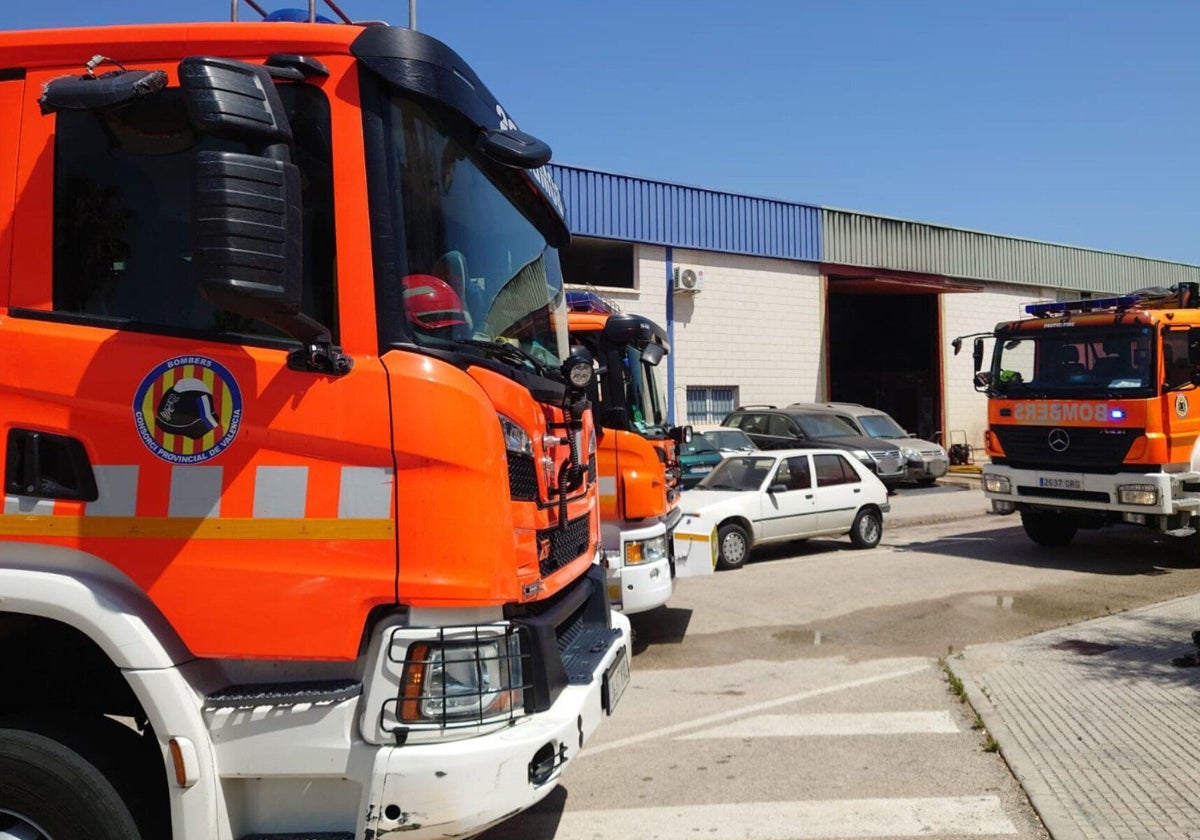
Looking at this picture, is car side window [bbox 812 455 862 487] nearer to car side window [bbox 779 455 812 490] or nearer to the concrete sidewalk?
car side window [bbox 779 455 812 490]

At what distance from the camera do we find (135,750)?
313cm

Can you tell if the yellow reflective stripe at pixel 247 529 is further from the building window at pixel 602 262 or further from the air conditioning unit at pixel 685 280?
the air conditioning unit at pixel 685 280

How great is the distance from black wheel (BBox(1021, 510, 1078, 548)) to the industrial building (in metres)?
11.5

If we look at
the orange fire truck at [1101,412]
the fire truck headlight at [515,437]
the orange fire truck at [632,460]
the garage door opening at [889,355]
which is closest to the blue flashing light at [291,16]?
the fire truck headlight at [515,437]

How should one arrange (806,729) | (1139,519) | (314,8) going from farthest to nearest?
(1139,519), (806,729), (314,8)

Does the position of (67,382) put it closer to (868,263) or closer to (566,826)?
(566,826)

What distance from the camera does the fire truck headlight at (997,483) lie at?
41.8 ft

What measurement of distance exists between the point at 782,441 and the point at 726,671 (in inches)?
560

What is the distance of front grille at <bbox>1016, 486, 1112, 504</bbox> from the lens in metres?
11.6

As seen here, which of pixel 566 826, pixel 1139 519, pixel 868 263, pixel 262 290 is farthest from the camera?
pixel 868 263

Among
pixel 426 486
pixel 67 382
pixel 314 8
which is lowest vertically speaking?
pixel 426 486

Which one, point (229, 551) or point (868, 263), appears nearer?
point (229, 551)

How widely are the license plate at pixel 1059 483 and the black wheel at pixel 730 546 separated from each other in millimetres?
3749

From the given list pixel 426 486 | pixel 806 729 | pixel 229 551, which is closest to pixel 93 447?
pixel 229 551
